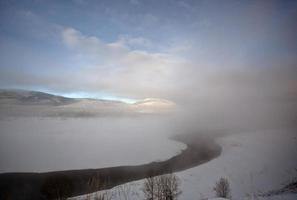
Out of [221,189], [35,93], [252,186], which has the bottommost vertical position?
[252,186]

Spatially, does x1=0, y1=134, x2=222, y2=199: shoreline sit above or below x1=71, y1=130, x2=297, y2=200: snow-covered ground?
below

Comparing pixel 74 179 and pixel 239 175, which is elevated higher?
pixel 239 175

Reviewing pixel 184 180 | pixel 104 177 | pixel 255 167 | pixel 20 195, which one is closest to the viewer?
pixel 20 195

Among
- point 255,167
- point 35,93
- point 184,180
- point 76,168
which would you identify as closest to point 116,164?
point 76,168

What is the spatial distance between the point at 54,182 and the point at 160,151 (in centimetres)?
1842

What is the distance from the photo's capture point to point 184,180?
18609mm

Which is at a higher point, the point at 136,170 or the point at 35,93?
the point at 35,93

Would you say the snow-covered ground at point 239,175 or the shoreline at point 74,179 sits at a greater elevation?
the snow-covered ground at point 239,175

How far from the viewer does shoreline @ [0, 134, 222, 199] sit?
16844 millimetres

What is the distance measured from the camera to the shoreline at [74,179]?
55.3ft

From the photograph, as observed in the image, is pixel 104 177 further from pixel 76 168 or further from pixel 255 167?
pixel 255 167

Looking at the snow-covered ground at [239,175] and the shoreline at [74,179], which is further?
the shoreline at [74,179]

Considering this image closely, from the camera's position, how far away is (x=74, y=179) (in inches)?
791

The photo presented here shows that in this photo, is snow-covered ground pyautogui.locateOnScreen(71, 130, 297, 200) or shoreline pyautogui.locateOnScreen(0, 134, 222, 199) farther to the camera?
shoreline pyautogui.locateOnScreen(0, 134, 222, 199)
